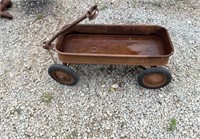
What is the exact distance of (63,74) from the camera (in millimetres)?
3215

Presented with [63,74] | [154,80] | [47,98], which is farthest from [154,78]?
[47,98]

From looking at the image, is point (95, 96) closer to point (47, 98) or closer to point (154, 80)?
point (47, 98)

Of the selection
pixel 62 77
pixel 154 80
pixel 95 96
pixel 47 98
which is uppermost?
pixel 154 80

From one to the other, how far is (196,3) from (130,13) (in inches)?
50.9

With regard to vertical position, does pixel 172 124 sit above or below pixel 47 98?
above

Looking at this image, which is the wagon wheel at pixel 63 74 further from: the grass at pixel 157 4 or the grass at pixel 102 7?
the grass at pixel 157 4

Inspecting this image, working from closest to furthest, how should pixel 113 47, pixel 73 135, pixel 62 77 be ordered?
pixel 73 135
pixel 62 77
pixel 113 47

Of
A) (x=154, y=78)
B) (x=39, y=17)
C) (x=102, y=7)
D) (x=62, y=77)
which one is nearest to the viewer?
(x=154, y=78)

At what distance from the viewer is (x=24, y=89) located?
3.45 metres

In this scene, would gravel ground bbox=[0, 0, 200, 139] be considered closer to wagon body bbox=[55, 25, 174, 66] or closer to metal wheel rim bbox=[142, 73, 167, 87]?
metal wheel rim bbox=[142, 73, 167, 87]

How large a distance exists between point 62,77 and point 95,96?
1.64 feet

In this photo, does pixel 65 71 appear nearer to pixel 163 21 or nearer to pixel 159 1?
pixel 163 21

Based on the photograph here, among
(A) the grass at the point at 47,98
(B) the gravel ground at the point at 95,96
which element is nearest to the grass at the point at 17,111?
(B) the gravel ground at the point at 95,96

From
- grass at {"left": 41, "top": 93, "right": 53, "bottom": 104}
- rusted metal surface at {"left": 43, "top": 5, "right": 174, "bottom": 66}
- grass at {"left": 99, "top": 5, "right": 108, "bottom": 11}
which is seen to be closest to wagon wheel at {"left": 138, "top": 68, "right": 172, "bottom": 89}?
rusted metal surface at {"left": 43, "top": 5, "right": 174, "bottom": 66}
